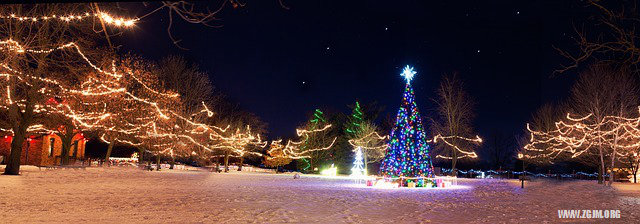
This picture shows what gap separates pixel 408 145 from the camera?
2709 centimetres

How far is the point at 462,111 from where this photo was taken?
45312 millimetres

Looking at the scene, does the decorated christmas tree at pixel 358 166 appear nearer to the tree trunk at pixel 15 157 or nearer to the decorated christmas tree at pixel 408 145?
the decorated christmas tree at pixel 408 145

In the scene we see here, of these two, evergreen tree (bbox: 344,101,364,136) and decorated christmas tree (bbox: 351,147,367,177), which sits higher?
evergreen tree (bbox: 344,101,364,136)

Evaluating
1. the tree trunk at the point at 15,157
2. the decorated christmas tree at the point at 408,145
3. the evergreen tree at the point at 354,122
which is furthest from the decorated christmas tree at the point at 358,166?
the tree trunk at the point at 15,157

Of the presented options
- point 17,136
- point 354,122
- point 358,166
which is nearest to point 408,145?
point 17,136

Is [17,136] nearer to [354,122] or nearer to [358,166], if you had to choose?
[358,166]

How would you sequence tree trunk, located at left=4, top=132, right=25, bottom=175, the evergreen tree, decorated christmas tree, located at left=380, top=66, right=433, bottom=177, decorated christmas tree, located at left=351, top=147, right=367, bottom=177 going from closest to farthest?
tree trunk, located at left=4, top=132, right=25, bottom=175
decorated christmas tree, located at left=380, top=66, right=433, bottom=177
decorated christmas tree, located at left=351, top=147, right=367, bottom=177
the evergreen tree

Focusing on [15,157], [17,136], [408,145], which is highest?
[408,145]

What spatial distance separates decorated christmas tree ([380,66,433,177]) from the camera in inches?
1057

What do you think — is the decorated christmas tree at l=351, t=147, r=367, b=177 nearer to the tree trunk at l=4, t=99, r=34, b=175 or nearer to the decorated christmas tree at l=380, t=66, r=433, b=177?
the decorated christmas tree at l=380, t=66, r=433, b=177

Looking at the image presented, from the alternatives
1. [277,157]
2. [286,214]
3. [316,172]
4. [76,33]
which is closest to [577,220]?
[286,214]

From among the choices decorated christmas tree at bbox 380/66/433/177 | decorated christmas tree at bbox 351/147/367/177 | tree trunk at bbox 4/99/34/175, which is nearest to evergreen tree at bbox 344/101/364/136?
decorated christmas tree at bbox 351/147/367/177

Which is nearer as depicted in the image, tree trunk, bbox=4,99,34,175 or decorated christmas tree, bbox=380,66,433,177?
tree trunk, bbox=4,99,34,175

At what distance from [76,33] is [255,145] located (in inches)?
1378
